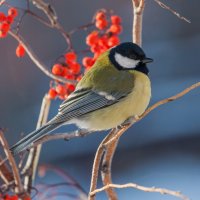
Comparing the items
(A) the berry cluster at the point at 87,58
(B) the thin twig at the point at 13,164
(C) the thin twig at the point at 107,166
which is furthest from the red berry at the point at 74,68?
(B) the thin twig at the point at 13,164

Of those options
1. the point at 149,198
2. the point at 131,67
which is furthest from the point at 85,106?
the point at 149,198

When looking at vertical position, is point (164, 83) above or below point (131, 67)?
above

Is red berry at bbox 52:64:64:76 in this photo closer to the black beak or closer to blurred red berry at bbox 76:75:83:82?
blurred red berry at bbox 76:75:83:82

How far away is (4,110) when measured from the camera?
392cm

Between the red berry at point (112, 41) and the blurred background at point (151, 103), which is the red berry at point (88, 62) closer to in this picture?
the red berry at point (112, 41)

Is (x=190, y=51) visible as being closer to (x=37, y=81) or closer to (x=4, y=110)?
(x=37, y=81)

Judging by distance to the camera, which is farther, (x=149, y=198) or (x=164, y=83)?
(x=164, y=83)

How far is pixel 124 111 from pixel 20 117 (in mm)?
2139

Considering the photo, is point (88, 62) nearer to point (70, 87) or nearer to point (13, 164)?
point (70, 87)

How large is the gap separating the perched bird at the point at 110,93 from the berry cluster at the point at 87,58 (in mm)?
34

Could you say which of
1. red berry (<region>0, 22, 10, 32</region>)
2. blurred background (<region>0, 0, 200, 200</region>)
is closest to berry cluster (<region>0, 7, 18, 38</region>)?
red berry (<region>0, 22, 10, 32</region>)

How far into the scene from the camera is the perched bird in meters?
1.91

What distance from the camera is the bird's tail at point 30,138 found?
1.51 m

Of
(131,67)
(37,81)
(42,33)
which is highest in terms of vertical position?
(42,33)
